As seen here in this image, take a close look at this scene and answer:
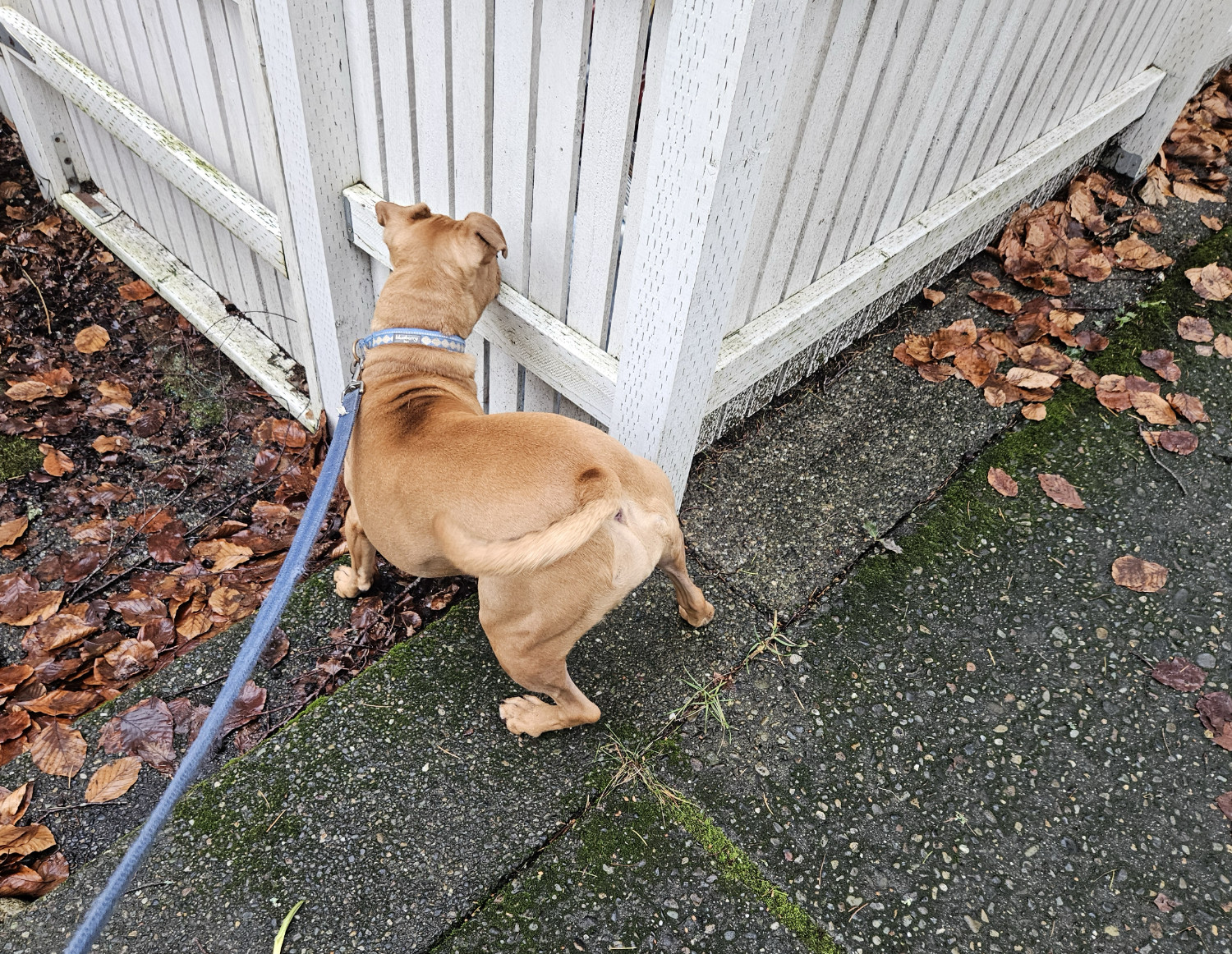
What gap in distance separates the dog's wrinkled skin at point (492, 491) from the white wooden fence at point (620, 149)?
261mm

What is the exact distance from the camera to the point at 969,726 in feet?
8.49

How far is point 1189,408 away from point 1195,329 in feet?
1.75

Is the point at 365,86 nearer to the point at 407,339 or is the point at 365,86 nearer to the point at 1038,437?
the point at 407,339

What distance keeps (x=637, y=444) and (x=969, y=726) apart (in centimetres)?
136

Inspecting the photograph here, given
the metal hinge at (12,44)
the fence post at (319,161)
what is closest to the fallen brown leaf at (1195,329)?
the fence post at (319,161)

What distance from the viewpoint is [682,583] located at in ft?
8.45

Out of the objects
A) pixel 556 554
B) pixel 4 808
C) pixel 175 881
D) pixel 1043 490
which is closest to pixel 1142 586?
pixel 1043 490

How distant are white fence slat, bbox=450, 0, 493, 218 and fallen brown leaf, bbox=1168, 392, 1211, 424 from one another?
3.00 metres

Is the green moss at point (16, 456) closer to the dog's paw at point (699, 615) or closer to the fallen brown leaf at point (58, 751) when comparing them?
the fallen brown leaf at point (58, 751)

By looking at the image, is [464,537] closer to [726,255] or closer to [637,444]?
[637,444]

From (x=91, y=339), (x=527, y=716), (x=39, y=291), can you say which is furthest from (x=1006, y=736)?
(x=39, y=291)

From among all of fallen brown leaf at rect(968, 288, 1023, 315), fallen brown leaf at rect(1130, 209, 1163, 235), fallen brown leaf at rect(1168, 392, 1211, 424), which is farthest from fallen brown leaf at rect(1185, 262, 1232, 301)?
fallen brown leaf at rect(968, 288, 1023, 315)

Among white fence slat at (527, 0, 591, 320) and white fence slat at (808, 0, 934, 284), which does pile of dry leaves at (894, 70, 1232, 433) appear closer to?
white fence slat at (808, 0, 934, 284)

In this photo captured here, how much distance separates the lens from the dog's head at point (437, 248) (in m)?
2.45
